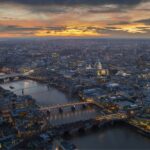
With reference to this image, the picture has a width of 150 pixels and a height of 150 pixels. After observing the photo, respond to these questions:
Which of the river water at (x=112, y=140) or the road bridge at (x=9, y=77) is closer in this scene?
the river water at (x=112, y=140)

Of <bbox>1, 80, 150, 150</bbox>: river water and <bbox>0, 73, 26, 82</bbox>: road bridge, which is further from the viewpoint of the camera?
<bbox>0, 73, 26, 82</bbox>: road bridge

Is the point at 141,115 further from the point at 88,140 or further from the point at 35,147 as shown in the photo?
the point at 35,147

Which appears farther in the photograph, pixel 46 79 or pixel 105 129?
pixel 46 79

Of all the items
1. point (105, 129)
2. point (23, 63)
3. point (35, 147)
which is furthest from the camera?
point (23, 63)

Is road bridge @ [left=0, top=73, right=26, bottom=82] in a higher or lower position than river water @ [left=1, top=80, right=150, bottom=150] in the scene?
lower

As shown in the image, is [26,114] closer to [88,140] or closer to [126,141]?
[88,140]

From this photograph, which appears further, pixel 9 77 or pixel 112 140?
pixel 9 77

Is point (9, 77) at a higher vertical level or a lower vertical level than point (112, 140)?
lower

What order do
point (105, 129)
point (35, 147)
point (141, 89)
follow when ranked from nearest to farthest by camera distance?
point (35, 147) < point (105, 129) < point (141, 89)

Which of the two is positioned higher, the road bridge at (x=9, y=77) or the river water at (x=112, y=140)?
the river water at (x=112, y=140)

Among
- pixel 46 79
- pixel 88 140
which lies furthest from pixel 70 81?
pixel 88 140
